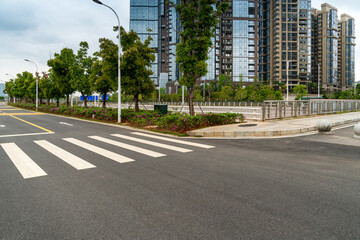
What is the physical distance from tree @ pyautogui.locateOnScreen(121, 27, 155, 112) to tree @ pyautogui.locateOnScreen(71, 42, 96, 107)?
1020 centimetres

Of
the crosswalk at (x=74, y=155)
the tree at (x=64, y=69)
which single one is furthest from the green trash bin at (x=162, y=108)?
the tree at (x=64, y=69)

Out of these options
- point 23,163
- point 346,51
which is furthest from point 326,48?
point 23,163

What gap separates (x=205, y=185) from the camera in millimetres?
4281

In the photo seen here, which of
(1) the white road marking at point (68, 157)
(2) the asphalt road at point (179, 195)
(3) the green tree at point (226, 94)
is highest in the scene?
(3) the green tree at point (226, 94)

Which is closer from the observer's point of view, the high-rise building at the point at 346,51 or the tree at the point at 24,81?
the tree at the point at 24,81

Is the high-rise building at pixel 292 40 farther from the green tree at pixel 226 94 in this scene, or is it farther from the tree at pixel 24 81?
the tree at pixel 24 81

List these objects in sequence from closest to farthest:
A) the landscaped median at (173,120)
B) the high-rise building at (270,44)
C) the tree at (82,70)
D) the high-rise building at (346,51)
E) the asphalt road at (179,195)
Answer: the asphalt road at (179,195)
the landscaped median at (173,120)
the tree at (82,70)
the high-rise building at (270,44)
the high-rise building at (346,51)

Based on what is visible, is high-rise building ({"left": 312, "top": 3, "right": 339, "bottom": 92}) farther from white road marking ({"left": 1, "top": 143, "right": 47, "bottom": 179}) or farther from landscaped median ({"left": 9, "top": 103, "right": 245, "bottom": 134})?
white road marking ({"left": 1, "top": 143, "right": 47, "bottom": 179})

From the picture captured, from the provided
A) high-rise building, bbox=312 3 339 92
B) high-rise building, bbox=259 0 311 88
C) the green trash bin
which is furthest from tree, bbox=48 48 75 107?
high-rise building, bbox=312 3 339 92

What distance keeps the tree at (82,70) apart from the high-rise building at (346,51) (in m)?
168

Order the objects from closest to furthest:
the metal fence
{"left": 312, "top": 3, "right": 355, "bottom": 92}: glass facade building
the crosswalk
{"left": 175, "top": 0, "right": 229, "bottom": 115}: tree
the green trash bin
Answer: the crosswalk
{"left": 175, "top": 0, "right": 229, "bottom": 115}: tree
the metal fence
the green trash bin
{"left": 312, "top": 3, "right": 355, "bottom": 92}: glass facade building

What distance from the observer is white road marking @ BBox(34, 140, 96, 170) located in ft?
18.6

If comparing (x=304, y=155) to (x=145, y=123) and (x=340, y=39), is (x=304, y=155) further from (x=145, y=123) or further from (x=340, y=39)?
(x=340, y=39)

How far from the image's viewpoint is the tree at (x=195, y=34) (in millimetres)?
14453
